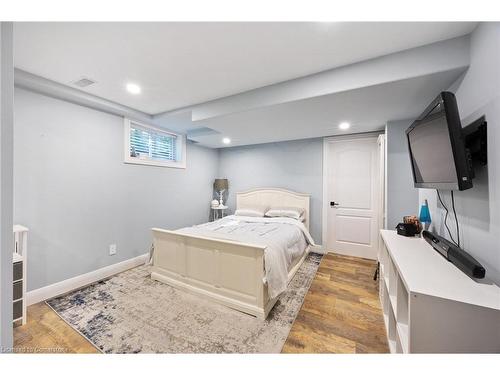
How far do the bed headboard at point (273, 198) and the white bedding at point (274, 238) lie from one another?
0.53 metres

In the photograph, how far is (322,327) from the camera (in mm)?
1705

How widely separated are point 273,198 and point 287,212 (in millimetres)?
573

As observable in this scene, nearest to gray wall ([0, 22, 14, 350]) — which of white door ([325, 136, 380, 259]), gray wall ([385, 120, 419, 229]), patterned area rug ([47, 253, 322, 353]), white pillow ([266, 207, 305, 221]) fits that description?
patterned area rug ([47, 253, 322, 353])

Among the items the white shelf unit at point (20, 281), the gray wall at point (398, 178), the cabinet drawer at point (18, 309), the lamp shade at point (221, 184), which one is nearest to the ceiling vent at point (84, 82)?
the white shelf unit at point (20, 281)

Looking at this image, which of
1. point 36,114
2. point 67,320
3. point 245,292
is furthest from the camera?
point 36,114

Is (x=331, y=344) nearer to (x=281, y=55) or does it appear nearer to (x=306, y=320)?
(x=306, y=320)

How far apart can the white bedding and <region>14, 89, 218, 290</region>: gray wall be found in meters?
1.03

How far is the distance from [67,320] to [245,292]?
1667 mm

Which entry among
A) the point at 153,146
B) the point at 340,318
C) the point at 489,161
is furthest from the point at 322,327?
the point at 153,146

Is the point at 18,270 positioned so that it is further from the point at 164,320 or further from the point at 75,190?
the point at 164,320

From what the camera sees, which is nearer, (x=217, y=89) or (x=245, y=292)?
(x=245, y=292)

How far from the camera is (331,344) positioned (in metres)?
1.51

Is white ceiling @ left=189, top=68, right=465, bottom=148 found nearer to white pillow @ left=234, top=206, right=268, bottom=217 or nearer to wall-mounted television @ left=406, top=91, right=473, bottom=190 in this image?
wall-mounted television @ left=406, top=91, right=473, bottom=190
